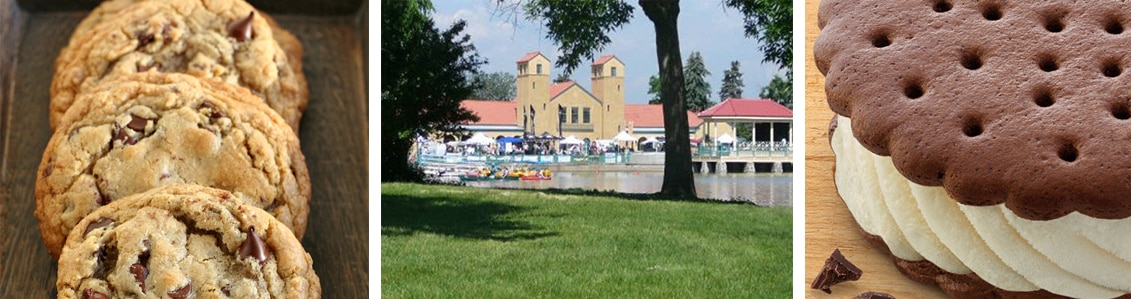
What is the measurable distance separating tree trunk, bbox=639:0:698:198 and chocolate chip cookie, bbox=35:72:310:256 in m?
1.53

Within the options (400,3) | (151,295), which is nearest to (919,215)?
(151,295)

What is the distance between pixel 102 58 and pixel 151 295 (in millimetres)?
760

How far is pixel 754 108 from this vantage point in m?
3.34

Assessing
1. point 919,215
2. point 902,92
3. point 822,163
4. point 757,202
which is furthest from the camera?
point 757,202

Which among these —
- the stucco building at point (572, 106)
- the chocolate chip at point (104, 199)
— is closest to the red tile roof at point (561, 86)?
the stucco building at point (572, 106)

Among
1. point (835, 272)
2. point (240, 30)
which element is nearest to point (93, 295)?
point (240, 30)

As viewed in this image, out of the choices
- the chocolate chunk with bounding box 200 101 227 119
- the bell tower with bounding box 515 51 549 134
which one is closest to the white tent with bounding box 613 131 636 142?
the bell tower with bounding box 515 51 549 134

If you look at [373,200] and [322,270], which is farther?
[373,200]

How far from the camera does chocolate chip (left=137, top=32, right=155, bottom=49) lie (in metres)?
2.37

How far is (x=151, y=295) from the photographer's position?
1.86m

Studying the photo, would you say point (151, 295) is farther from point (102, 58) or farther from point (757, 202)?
point (757, 202)

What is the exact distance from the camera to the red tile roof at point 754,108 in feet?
11.0

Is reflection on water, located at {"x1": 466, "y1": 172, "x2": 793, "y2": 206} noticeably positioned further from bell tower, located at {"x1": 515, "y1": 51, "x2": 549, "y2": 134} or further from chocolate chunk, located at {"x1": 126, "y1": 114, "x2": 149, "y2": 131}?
chocolate chunk, located at {"x1": 126, "y1": 114, "x2": 149, "y2": 131}

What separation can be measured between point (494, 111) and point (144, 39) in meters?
1.32
